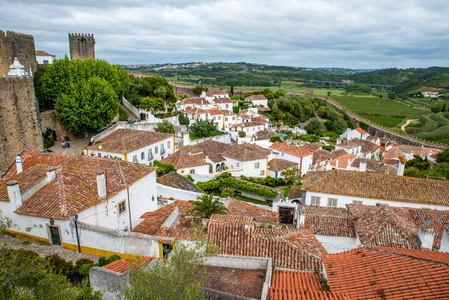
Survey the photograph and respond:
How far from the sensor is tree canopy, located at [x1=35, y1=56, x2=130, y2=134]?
1238 inches

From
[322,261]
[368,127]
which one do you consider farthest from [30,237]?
[368,127]

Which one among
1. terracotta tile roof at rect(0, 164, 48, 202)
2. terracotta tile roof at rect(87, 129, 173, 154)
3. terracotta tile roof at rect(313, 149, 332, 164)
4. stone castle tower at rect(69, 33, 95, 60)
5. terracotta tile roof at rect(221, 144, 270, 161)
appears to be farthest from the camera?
stone castle tower at rect(69, 33, 95, 60)

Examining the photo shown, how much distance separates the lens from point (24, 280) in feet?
22.1

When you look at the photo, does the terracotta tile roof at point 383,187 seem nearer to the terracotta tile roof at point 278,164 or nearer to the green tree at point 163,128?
the terracotta tile roof at point 278,164

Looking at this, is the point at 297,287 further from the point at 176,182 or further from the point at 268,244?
the point at 176,182

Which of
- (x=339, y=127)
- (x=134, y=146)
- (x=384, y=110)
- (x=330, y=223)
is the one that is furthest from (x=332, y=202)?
(x=384, y=110)

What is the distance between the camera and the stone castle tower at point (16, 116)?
893 inches

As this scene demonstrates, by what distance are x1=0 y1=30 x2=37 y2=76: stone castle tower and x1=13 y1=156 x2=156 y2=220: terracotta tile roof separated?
24325 millimetres

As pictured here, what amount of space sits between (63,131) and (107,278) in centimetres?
3042

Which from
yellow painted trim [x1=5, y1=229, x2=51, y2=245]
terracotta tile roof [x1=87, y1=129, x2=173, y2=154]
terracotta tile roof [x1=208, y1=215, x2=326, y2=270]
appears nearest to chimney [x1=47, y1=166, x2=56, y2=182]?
yellow painted trim [x1=5, y1=229, x2=51, y2=245]

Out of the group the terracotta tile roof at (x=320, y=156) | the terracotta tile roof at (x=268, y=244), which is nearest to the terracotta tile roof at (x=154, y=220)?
the terracotta tile roof at (x=268, y=244)

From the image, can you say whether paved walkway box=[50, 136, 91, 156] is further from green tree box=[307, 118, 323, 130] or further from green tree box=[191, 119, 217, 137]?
green tree box=[307, 118, 323, 130]

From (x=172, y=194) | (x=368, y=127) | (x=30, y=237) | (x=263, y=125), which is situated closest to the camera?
(x=30, y=237)

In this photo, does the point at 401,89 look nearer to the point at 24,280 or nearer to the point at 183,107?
the point at 183,107
